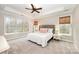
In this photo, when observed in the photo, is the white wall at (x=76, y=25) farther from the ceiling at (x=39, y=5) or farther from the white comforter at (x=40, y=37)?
the white comforter at (x=40, y=37)

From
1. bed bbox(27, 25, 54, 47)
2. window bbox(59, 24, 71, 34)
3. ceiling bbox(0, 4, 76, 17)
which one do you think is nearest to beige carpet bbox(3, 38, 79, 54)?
bed bbox(27, 25, 54, 47)

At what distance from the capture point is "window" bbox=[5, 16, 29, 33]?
182cm

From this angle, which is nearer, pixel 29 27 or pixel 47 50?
pixel 47 50

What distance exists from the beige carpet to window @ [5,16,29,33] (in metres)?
0.26

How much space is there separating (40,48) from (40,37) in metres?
0.28

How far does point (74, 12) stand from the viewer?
181cm

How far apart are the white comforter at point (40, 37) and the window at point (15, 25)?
0.68 ft

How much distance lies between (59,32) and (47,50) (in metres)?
0.51

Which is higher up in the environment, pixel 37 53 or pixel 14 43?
pixel 14 43

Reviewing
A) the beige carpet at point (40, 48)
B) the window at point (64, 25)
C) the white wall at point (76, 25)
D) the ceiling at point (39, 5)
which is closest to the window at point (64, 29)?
the window at point (64, 25)

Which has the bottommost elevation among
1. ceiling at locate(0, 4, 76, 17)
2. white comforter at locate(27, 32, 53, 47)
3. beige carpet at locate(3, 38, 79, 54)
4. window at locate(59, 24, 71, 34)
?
beige carpet at locate(3, 38, 79, 54)

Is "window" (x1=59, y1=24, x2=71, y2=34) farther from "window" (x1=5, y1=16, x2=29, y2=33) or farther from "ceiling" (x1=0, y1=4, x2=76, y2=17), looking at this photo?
"window" (x1=5, y1=16, x2=29, y2=33)

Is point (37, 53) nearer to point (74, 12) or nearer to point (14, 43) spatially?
point (14, 43)

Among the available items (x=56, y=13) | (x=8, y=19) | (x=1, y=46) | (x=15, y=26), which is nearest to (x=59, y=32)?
(x=56, y=13)
